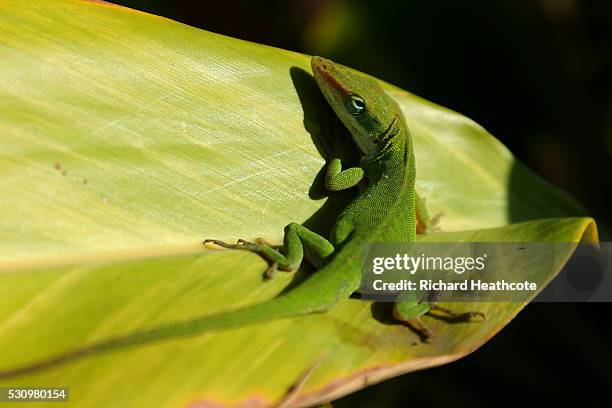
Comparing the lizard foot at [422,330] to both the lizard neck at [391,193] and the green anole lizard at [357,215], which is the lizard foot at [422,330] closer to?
the green anole lizard at [357,215]

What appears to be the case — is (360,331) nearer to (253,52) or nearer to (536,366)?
(253,52)

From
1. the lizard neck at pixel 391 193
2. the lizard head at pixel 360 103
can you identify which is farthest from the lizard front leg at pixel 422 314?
the lizard head at pixel 360 103

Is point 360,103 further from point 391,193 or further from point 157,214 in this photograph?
point 157,214

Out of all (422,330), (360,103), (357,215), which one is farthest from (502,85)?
(422,330)

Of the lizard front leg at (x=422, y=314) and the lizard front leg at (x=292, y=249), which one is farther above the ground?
the lizard front leg at (x=292, y=249)

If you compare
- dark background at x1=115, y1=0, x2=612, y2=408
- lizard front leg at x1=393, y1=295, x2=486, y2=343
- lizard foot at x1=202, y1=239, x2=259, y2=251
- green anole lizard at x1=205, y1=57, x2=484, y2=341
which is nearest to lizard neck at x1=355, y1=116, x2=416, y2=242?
green anole lizard at x1=205, y1=57, x2=484, y2=341
